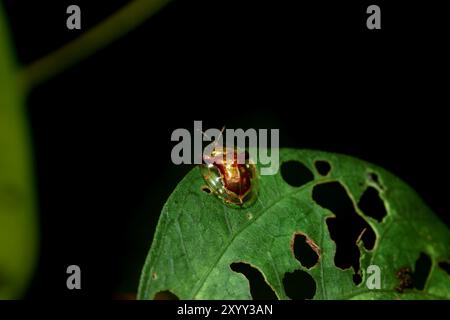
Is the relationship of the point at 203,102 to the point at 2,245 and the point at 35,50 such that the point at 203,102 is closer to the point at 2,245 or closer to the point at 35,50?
the point at 35,50

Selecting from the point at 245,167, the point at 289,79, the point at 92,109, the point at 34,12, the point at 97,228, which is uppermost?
the point at 34,12

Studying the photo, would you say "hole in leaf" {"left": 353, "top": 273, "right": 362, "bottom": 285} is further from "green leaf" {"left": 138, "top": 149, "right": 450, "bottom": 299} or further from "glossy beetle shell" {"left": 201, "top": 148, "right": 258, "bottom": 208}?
"glossy beetle shell" {"left": 201, "top": 148, "right": 258, "bottom": 208}

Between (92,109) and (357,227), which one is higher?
(92,109)

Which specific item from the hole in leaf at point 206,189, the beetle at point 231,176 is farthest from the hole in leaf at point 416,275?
the hole in leaf at point 206,189

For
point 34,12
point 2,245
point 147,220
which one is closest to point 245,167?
point 147,220

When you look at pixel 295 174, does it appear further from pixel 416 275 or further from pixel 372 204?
pixel 416 275

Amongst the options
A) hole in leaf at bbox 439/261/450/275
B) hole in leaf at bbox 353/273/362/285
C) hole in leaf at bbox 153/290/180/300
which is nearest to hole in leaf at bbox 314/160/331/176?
hole in leaf at bbox 353/273/362/285
